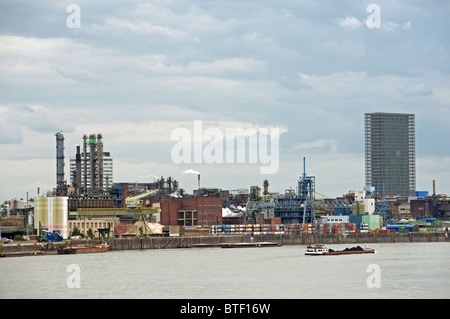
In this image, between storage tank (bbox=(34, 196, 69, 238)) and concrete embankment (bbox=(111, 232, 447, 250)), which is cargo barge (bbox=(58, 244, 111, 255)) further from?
storage tank (bbox=(34, 196, 69, 238))

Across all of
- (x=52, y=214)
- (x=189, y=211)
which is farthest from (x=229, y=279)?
(x=189, y=211)

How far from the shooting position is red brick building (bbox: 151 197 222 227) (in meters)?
189

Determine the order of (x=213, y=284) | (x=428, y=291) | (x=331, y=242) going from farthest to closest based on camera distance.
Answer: (x=331, y=242)
(x=213, y=284)
(x=428, y=291)

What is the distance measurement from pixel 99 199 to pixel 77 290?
13346 cm

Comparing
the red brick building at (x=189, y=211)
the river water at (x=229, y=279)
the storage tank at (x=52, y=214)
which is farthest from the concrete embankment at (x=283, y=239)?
the river water at (x=229, y=279)

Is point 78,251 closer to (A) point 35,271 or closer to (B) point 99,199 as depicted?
(A) point 35,271

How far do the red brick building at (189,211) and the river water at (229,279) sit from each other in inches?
3517

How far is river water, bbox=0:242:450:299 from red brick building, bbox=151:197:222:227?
89.3 meters

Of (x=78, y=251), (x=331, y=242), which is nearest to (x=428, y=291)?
(x=78, y=251)

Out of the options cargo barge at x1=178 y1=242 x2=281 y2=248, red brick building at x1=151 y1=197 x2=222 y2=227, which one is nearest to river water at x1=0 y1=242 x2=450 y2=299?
cargo barge at x1=178 y1=242 x2=281 y2=248

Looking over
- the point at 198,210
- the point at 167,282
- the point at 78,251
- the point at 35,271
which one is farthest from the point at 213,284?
the point at 198,210
